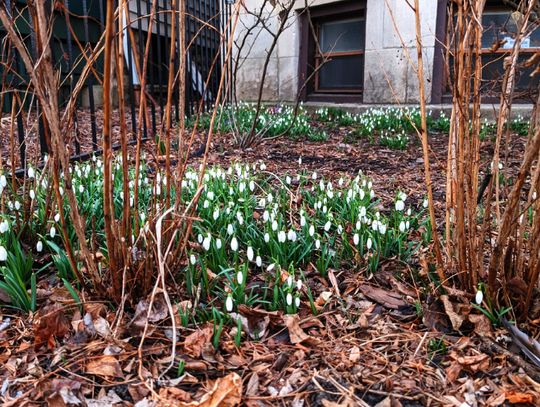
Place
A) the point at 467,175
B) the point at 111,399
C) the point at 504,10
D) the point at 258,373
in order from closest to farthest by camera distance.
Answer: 1. the point at 111,399
2. the point at 258,373
3. the point at 467,175
4. the point at 504,10

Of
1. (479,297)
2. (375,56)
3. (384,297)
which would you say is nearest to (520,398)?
(479,297)

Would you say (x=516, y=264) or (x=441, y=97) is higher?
(x=441, y=97)

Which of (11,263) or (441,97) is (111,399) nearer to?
(11,263)

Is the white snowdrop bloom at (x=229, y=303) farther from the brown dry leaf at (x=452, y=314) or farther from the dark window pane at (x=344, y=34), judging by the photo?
the dark window pane at (x=344, y=34)

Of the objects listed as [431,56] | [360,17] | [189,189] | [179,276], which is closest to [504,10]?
[431,56]

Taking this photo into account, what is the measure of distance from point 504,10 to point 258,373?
789 centimetres

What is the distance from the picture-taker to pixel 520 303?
1.90m

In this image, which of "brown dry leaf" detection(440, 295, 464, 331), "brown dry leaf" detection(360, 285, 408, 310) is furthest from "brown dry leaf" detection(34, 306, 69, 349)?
"brown dry leaf" detection(440, 295, 464, 331)

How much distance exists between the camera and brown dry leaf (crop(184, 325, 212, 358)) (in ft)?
5.74

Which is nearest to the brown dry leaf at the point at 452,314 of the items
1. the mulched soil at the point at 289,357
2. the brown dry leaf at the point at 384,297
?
the mulched soil at the point at 289,357

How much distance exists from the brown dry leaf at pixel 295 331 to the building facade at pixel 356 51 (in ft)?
19.0

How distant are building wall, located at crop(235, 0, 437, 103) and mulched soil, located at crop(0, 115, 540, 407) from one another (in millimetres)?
4974

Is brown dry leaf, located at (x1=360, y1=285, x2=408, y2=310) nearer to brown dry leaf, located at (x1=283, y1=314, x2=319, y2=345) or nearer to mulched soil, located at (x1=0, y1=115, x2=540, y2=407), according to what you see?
mulched soil, located at (x1=0, y1=115, x2=540, y2=407)

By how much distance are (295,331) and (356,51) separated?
793 cm
